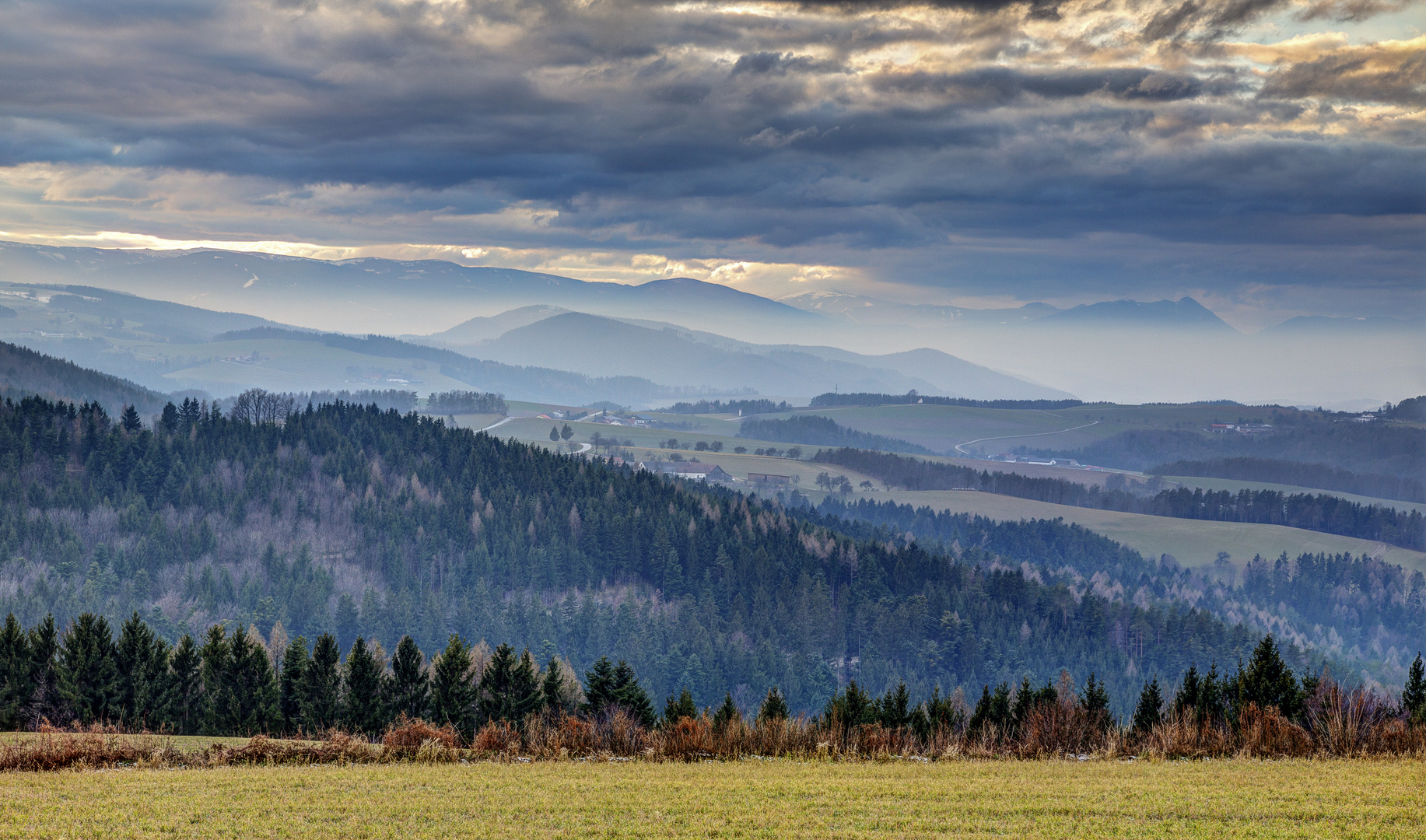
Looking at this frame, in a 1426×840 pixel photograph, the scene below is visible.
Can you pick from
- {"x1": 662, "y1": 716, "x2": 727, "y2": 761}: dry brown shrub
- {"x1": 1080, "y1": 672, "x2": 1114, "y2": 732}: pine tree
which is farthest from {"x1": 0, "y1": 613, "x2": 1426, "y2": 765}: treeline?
{"x1": 1080, "y1": 672, "x2": 1114, "y2": 732}: pine tree

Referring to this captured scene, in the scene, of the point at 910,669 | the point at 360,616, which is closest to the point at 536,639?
the point at 360,616

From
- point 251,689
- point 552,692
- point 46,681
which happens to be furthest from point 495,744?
point 46,681

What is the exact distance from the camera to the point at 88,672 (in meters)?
71.6

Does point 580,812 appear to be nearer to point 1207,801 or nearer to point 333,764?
point 333,764

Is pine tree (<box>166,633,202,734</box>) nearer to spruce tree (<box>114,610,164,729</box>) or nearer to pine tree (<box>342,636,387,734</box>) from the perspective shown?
spruce tree (<box>114,610,164,729</box>)

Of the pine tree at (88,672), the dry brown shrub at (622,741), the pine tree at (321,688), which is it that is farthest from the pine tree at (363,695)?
the dry brown shrub at (622,741)

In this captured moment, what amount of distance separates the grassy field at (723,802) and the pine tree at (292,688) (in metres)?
40.2

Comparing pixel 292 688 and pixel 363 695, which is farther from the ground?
pixel 363 695

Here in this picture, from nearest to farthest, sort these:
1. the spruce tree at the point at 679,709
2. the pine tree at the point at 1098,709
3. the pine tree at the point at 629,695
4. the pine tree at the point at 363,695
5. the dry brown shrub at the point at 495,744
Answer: the dry brown shrub at the point at 495,744, the pine tree at the point at 1098,709, the spruce tree at the point at 679,709, the pine tree at the point at 629,695, the pine tree at the point at 363,695

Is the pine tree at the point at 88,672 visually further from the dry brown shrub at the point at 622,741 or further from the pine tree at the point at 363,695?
the dry brown shrub at the point at 622,741

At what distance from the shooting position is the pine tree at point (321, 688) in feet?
245

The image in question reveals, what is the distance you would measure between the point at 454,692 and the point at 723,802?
3939 cm

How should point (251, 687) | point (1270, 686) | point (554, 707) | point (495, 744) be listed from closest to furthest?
point (495, 744) → point (1270, 686) → point (554, 707) → point (251, 687)

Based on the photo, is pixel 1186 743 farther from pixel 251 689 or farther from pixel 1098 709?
pixel 251 689
